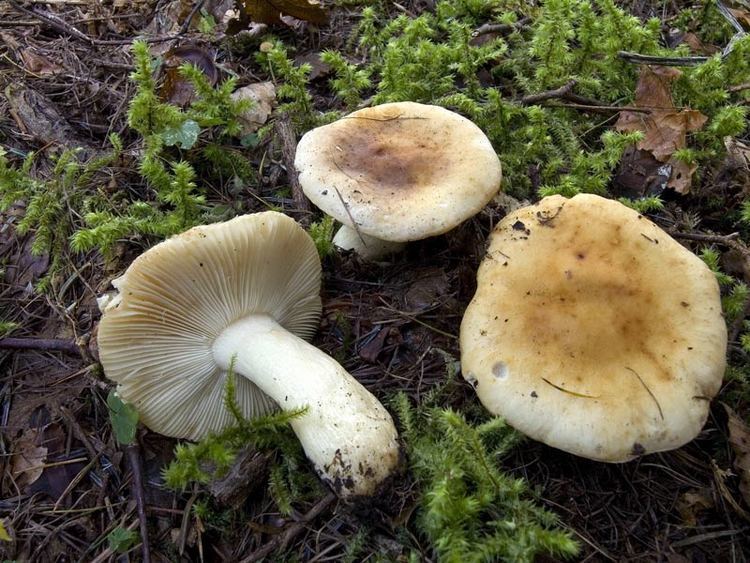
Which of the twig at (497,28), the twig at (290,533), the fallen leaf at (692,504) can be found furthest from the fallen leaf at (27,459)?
the twig at (497,28)

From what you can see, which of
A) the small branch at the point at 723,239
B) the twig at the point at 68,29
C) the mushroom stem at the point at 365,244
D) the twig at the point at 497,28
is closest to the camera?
the small branch at the point at 723,239

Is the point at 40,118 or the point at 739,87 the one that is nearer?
the point at 739,87

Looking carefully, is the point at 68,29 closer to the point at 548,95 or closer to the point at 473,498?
the point at 548,95

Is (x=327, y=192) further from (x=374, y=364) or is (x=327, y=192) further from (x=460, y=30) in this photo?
(x=460, y=30)

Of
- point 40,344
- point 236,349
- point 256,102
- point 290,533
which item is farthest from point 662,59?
point 40,344

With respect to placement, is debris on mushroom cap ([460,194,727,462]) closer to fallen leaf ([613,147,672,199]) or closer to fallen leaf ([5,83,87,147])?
fallen leaf ([613,147,672,199])

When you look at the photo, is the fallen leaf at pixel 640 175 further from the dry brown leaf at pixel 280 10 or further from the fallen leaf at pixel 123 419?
the fallen leaf at pixel 123 419

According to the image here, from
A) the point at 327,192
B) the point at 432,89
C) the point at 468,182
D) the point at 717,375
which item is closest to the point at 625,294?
the point at 717,375
